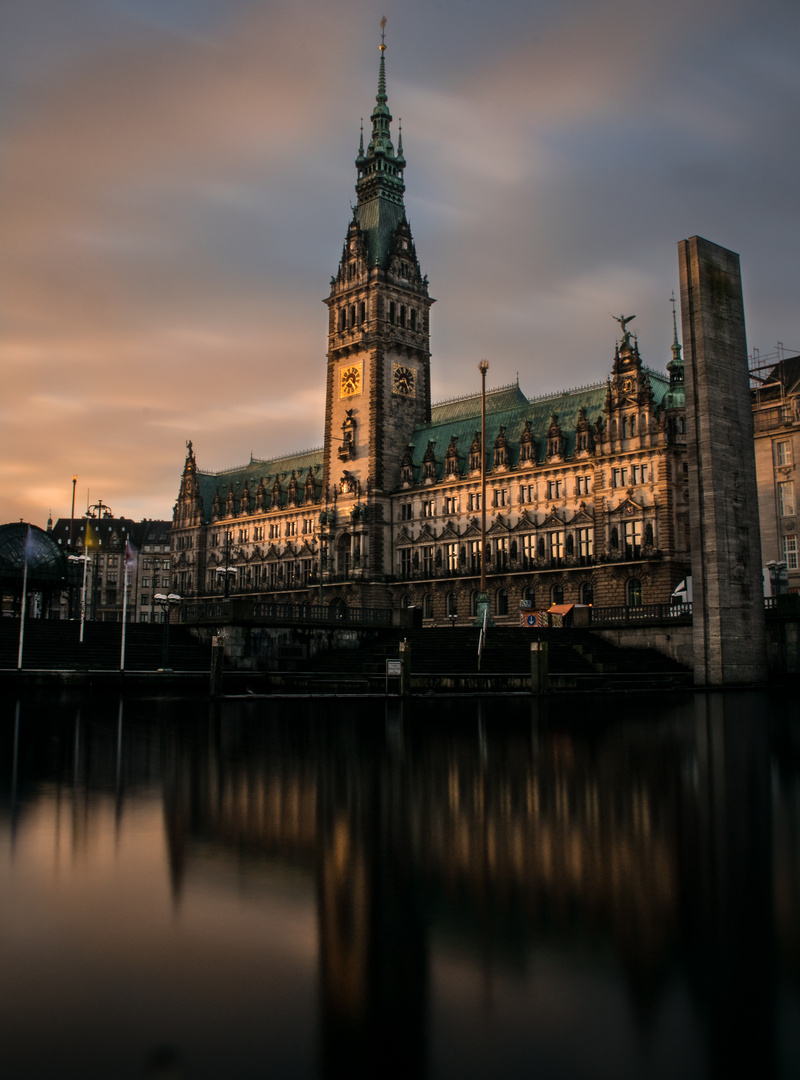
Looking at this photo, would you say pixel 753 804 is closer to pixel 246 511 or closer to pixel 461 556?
pixel 461 556

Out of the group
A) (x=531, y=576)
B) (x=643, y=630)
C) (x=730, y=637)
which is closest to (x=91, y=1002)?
(x=730, y=637)

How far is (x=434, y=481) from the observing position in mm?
99188

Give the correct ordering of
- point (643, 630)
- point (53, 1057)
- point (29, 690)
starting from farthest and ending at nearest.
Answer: point (643, 630), point (29, 690), point (53, 1057)

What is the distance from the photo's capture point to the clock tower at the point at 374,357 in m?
102

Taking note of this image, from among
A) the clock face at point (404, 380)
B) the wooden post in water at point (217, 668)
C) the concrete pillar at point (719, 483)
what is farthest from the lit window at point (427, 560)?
the wooden post in water at point (217, 668)

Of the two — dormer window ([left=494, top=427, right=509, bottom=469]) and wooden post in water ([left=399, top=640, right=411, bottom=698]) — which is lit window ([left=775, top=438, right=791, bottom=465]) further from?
wooden post in water ([left=399, top=640, right=411, bottom=698])

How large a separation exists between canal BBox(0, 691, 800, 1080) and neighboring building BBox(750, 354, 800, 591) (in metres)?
65.8

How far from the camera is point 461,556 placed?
3738 inches

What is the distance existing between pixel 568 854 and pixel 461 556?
8518 cm

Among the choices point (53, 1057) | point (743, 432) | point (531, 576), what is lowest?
point (53, 1057)

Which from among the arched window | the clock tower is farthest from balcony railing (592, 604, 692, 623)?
the clock tower

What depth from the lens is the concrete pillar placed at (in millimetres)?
52688

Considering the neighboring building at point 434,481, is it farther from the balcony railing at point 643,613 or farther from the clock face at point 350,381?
the balcony railing at point 643,613

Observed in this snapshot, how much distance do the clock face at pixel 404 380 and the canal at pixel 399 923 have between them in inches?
3564
